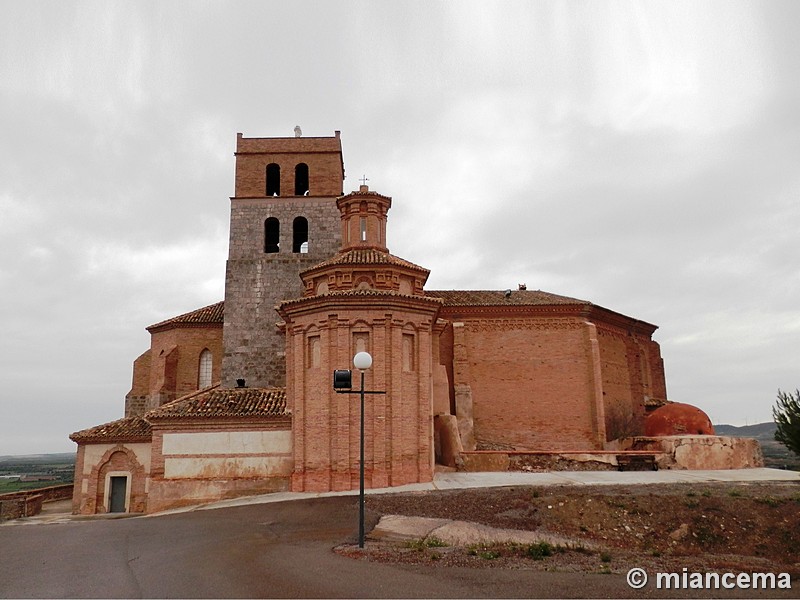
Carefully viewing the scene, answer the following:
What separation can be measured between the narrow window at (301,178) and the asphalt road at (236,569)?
715 inches

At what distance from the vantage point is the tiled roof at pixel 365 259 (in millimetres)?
19656

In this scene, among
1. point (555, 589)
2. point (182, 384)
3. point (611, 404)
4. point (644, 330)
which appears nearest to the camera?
point (555, 589)

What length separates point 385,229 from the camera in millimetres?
22234

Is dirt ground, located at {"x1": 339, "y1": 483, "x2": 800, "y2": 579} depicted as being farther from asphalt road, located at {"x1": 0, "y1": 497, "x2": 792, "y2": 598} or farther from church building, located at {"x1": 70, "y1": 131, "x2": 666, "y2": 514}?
church building, located at {"x1": 70, "y1": 131, "x2": 666, "y2": 514}

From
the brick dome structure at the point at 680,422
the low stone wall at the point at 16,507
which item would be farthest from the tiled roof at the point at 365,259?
the low stone wall at the point at 16,507

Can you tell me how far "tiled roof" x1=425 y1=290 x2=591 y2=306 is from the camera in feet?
95.2

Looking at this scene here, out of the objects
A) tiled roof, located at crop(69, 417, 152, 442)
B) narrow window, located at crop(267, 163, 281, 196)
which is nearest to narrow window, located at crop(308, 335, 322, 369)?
tiled roof, located at crop(69, 417, 152, 442)

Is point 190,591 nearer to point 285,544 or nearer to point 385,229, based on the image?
point 285,544

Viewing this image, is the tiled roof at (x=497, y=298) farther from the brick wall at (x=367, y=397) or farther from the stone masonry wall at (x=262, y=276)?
the brick wall at (x=367, y=397)

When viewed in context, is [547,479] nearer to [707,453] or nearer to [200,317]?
[707,453]

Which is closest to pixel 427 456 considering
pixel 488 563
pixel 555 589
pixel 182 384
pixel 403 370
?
pixel 403 370

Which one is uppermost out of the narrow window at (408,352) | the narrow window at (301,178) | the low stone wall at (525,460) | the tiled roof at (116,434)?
the narrow window at (301,178)

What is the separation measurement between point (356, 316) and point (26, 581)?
1071cm

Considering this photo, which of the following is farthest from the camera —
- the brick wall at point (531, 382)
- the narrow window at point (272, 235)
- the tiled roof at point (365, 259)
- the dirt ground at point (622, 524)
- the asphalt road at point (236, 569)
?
the brick wall at point (531, 382)
